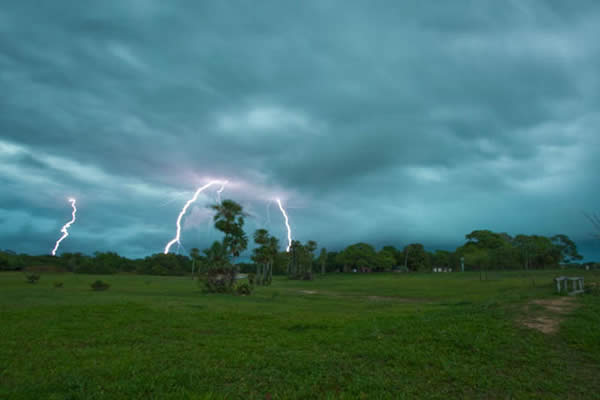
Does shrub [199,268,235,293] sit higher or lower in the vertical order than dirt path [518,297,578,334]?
lower

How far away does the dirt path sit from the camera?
11.8 meters

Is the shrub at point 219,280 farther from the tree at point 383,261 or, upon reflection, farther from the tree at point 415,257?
the tree at point 415,257

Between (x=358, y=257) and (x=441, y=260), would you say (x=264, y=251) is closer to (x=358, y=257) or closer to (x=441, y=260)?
(x=358, y=257)

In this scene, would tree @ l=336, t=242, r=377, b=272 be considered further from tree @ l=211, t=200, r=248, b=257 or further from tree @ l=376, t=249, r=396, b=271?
tree @ l=211, t=200, r=248, b=257

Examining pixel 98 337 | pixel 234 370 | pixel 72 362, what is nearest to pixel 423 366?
pixel 234 370

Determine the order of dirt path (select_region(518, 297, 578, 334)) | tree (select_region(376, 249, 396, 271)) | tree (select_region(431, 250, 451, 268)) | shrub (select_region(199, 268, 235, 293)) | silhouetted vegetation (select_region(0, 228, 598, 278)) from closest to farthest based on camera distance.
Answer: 1. dirt path (select_region(518, 297, 578, 334))
2. shrub (select_region(199, 268, 235, 293))
3. silhouetted vegetation (select_region(0, 228, 598, 278))
4. tree (select_region(376, 249, 396, 271))
5. tree (select_region(431, 250, 451, 268))

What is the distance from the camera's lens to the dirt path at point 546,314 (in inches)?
464

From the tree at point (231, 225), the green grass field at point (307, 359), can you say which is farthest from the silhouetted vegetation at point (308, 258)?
the green grass field at point (307, 359)

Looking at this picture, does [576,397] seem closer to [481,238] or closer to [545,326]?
[545,326]

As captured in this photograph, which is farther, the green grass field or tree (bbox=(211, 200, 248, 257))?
tree (bbox=(211, 200, 248, 257))

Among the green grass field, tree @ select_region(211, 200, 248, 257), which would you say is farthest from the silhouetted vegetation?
the green grass field

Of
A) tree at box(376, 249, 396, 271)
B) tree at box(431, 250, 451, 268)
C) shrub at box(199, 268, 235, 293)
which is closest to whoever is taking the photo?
shrub at box(199, 268, 235, 293)

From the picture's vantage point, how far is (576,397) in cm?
679

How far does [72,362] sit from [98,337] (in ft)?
11.8
